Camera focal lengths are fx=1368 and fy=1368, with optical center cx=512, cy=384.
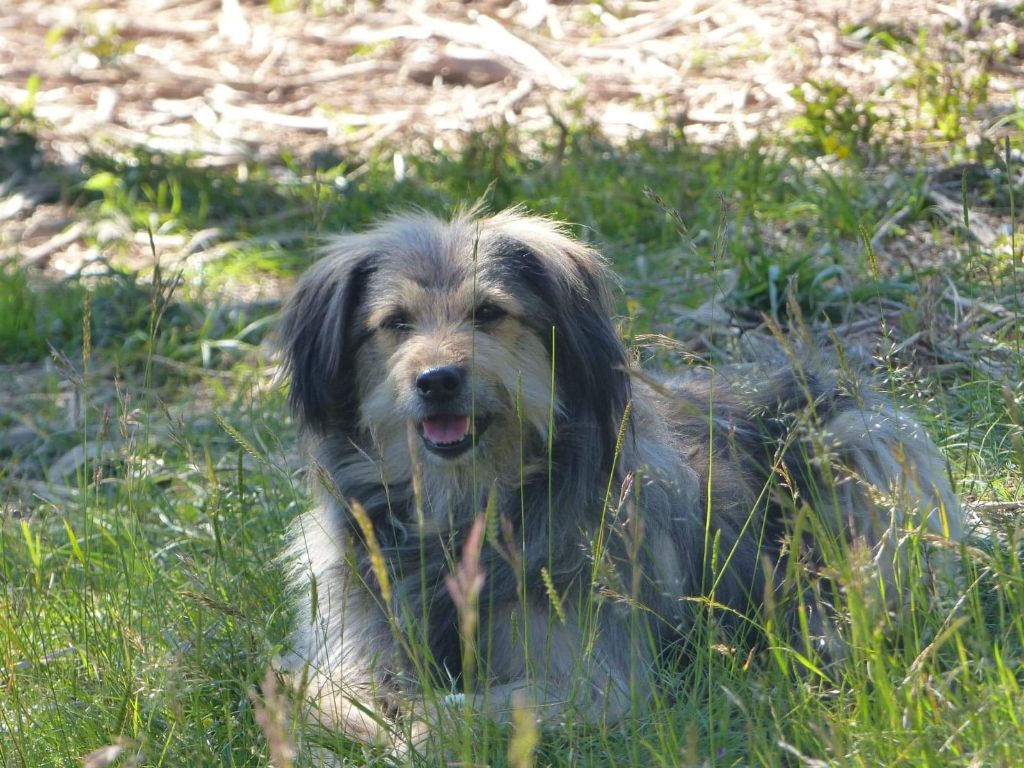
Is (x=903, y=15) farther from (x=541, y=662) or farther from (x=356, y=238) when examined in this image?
(x=541, y=662)

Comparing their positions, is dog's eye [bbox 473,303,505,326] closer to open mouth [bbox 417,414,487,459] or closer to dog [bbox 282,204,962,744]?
dog [bbox 282,204,962,744]

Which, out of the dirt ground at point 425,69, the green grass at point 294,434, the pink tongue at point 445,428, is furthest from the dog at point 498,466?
the dirt ground at point 425,69

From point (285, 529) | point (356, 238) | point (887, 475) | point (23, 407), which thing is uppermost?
point (356, 238)

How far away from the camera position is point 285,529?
4.27 metres

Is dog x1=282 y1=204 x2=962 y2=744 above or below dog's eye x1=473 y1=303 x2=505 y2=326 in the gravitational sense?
below

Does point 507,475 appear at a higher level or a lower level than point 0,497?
higher

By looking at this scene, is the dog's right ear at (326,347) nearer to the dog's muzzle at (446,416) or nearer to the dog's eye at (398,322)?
the dog's eye at (398,322)

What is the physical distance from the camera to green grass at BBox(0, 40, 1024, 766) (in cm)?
266

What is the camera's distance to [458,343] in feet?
11.3

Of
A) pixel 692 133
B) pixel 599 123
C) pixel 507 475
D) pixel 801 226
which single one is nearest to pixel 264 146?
pixel 599 123

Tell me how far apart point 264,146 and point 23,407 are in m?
3.15

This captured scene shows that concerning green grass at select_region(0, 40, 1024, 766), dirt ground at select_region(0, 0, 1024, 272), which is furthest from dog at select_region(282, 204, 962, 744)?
dirt ground at select_region(0, 0, 1024, 272)

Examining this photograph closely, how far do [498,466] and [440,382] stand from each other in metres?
0.39

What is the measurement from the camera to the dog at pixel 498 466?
3402 millimetres
